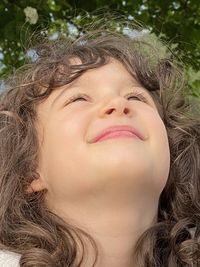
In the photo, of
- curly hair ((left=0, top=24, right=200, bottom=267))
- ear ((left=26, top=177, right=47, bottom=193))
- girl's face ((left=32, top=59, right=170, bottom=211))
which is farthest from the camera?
ear ((left=26, top=177, right=47, bottom=193))

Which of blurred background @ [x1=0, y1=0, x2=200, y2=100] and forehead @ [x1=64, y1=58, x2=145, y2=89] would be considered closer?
forehead @ [x1=64, y1=58, x2=145, y2=89]

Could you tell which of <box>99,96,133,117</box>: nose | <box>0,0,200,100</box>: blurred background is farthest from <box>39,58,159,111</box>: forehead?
<box>0,0,200,100</box>: blurred background

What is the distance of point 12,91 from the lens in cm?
248

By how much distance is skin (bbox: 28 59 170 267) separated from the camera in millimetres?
1990

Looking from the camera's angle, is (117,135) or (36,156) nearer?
(117,135)

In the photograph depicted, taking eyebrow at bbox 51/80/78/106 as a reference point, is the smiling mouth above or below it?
above

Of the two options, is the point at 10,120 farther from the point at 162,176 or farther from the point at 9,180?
the point at 162,176

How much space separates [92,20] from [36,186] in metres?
1.29

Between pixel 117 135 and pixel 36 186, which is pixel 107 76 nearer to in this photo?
pixel 117 135

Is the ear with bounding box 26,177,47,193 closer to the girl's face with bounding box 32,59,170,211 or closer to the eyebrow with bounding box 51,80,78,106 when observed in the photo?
the girl's face with bounding box 32,59,170,211

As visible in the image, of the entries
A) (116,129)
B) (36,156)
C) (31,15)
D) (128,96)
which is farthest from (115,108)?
(31,15)

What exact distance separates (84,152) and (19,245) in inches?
14.9

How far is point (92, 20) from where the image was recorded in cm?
325

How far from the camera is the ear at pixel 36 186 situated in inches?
86.7
